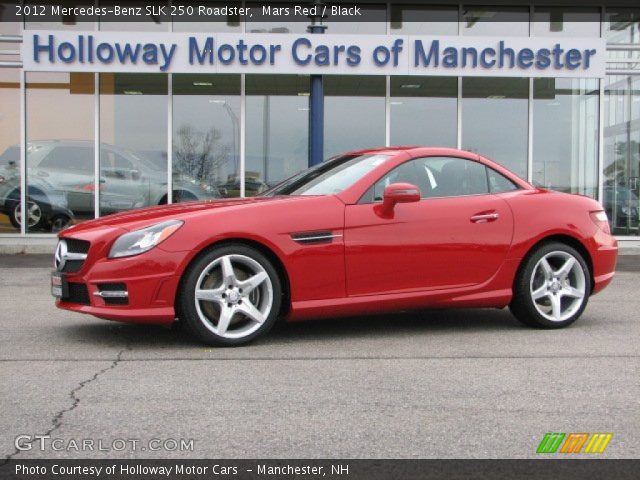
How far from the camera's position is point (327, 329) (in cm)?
643

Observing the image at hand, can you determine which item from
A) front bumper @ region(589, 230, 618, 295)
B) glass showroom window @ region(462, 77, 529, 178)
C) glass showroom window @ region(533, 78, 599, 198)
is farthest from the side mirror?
glass showroom window @ region(533, 78, 599, 198)

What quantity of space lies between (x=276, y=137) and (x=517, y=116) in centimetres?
442

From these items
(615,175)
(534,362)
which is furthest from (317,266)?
(615,175)

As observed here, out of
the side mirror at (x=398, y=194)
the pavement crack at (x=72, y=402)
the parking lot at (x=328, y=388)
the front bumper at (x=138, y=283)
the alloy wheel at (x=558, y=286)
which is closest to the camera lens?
the pavement crack at (x=72, y=402)

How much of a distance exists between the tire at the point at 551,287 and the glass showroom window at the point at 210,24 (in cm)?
1013

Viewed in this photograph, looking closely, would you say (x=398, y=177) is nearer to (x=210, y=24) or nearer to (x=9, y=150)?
(x=210, y=24)

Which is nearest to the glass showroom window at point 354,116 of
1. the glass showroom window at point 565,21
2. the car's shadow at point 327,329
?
the glass showroom window at point 565,21

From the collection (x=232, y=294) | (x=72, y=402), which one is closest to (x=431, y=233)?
(x=232, y=294)

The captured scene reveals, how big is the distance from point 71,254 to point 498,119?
36.1 ft

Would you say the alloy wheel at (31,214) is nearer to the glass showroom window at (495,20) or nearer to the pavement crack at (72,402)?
the glass showroom window at (495,20)

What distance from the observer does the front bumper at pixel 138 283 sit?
5320mm

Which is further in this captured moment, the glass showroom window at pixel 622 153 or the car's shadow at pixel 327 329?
the glass showroom window at pixel 622 153

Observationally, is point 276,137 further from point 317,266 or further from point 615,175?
point 317,266
